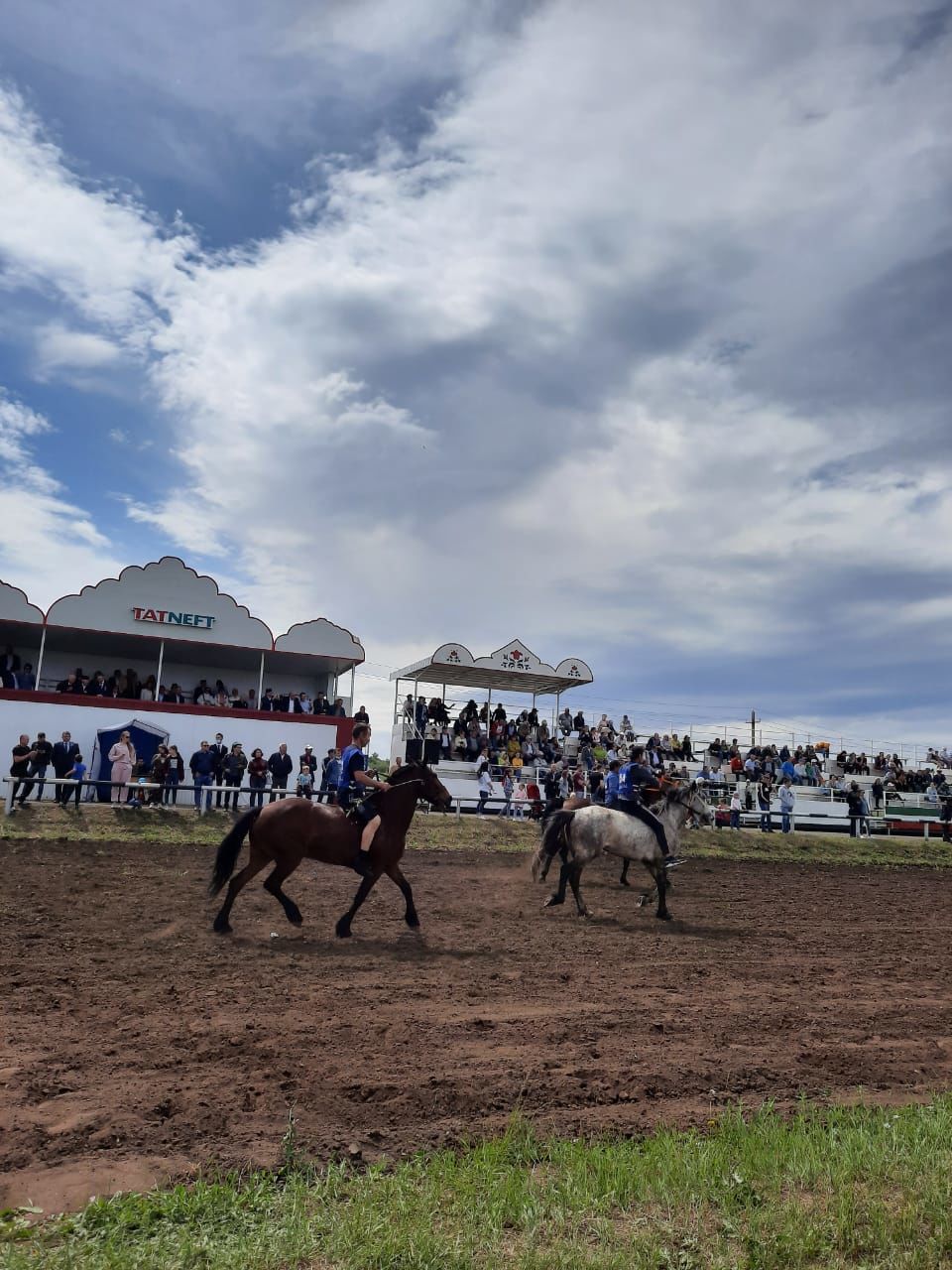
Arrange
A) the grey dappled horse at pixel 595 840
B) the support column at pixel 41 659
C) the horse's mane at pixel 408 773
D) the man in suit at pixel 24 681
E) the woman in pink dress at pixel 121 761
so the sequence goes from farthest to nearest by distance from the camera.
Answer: the support column at pixel 41 659, the man in suit at pixel 24 681, the woman in pink dress at pixel 121 761, the grey dappled horse at pixel 595 840, the horse's mane at pixel 408 773

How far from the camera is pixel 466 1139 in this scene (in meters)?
5.31

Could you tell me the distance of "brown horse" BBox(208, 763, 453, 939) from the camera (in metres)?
10.9

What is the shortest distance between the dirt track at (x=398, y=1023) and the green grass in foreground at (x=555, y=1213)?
42cm

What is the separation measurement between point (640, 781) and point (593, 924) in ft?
8.93

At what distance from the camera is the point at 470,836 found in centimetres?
2312

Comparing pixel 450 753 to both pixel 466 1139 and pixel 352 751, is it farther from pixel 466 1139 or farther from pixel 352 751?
pixel 466 1139

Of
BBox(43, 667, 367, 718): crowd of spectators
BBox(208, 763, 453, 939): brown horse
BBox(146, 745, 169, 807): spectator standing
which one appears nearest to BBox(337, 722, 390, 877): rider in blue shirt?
BBox(208, 763, 453, 939): brown horse

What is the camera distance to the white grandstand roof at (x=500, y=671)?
34531 millimetres

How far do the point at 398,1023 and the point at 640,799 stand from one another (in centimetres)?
798

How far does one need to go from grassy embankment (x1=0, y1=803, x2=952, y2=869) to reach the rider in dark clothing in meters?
7.40

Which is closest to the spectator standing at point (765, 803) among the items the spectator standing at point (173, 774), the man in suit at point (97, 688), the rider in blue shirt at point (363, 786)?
the spectator standing at point (173, 774)

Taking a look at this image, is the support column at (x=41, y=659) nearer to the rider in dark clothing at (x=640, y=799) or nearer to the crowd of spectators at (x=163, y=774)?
the crowd of spectators at (x=163, y=774)

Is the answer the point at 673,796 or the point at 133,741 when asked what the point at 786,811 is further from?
the point at 133,741

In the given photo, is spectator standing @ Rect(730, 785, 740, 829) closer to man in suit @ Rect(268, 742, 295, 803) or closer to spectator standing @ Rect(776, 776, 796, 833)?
spectator standing @ Rect(776, 776, 796, 833)
